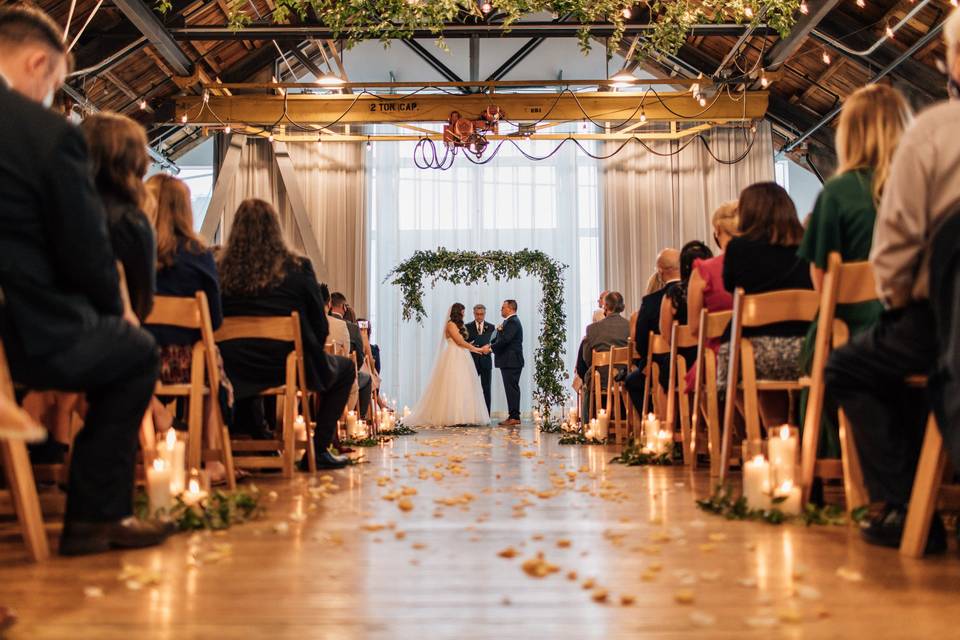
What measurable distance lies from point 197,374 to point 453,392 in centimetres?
815

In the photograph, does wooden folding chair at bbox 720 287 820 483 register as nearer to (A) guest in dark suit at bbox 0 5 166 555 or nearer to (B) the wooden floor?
(B) the wooden floor

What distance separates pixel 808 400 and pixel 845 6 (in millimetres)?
7544

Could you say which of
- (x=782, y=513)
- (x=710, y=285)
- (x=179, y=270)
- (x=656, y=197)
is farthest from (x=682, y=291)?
(x=656, y=197)

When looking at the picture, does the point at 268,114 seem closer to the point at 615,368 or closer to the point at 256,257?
the point at 615,368

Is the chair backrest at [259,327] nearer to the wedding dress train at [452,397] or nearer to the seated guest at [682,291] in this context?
the seated guest at [682,291]

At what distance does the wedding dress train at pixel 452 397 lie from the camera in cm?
1154

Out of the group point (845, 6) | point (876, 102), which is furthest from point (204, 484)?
point (845, 6)

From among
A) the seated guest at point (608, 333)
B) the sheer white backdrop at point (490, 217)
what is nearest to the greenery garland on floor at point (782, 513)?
the seated guest at point (608, 333)

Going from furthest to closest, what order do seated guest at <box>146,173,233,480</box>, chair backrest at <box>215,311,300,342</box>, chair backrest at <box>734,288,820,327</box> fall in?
chair backrest at <box>215,311,300,342</box>, seated guest at <box>146,173,233,480</box>, chair backrest at <box>734,288,820,327</box>

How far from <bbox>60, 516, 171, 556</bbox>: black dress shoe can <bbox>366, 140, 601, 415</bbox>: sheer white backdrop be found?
475 inches

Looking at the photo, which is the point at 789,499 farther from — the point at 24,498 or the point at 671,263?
the point at 671,263

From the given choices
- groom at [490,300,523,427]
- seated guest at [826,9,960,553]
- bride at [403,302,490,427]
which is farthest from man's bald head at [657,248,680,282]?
groom at [490,300,523,427]

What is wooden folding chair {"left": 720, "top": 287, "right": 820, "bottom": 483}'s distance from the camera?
11.0ft

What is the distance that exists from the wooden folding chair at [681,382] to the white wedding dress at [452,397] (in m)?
6.42
